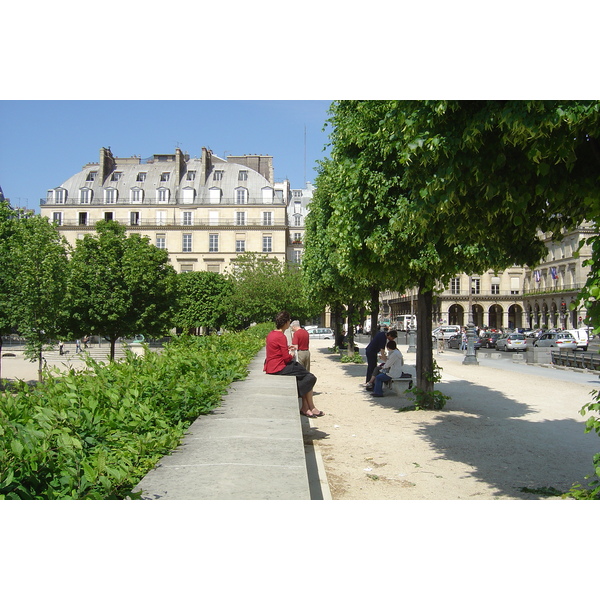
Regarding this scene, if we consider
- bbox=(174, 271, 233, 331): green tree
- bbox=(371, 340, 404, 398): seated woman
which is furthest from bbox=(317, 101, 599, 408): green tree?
bbox=(174, 271, 233, 331): green tree

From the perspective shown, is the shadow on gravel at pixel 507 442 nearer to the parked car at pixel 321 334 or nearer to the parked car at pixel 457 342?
the parked car at pixel 457 342

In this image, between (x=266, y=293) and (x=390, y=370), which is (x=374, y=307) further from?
(x=266, y=293)

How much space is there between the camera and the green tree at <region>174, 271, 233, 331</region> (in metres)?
59.1

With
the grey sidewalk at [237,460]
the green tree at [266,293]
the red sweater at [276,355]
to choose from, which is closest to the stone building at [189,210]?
the green tree at [266,293]

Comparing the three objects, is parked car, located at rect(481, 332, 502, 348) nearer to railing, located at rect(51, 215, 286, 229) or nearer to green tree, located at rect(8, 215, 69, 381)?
railing, located at rect(51, 215, 286, 229)

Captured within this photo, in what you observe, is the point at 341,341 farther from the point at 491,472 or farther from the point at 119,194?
the point at 119,194

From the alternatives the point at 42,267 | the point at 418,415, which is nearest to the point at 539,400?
the point at 418,415

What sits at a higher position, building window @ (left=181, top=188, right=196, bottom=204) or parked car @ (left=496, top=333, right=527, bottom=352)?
building window @ (left=181, top=188, right=196, bottom=204)

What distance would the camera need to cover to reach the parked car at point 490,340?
49.0m

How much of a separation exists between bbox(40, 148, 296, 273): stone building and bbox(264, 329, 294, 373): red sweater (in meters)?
61.3

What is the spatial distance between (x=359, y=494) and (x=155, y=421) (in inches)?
99.9

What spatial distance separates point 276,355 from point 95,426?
5.72m

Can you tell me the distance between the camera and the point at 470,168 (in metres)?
5.09

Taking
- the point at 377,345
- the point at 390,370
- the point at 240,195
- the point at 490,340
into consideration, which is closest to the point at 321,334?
the point at 490,340
